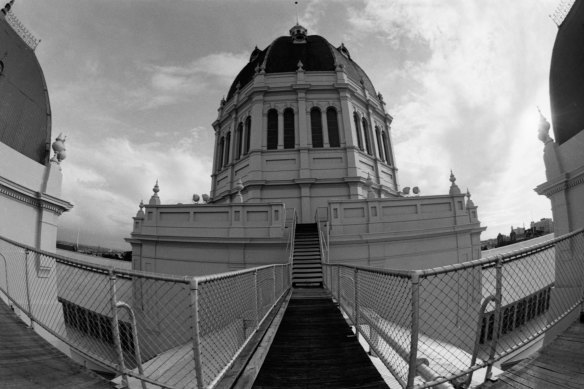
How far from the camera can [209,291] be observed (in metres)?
3.22

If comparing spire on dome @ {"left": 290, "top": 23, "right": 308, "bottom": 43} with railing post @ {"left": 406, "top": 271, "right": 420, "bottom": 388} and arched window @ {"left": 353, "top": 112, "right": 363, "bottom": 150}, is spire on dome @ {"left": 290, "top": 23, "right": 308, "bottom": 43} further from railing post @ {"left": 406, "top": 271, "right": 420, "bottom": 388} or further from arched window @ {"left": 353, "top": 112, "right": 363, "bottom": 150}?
railing post @ {"left": 406, "top": 271, "right": 420, "bottom": 388}

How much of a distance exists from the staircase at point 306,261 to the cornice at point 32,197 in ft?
28.3

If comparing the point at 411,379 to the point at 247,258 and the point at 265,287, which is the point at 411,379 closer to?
the point at 265,287

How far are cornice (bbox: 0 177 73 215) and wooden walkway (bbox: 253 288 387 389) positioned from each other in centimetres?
833

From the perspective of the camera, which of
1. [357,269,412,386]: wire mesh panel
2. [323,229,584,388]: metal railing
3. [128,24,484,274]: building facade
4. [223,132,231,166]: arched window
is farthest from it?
[223,132,231,166]: arched window

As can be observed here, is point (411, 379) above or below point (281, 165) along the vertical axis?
below

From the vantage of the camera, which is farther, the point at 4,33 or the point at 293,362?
the point at 4,33

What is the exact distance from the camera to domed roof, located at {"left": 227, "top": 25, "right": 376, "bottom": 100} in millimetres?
23188

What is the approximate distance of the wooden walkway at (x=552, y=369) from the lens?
318 centimetres

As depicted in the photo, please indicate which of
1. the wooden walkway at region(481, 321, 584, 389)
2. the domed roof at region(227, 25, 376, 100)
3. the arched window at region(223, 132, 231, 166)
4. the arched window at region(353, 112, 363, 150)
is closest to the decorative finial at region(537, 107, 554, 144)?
the wooden walkway at region(481, 321, 584, 389)

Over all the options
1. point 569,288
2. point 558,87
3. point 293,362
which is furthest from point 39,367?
point 558,87

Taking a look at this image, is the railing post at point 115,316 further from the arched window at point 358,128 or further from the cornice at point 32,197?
the arched window at point 358,128

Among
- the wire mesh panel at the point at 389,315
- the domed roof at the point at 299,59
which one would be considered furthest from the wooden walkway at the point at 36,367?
the domed roof at the point at 299,59

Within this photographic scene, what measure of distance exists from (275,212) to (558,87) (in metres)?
11.2
